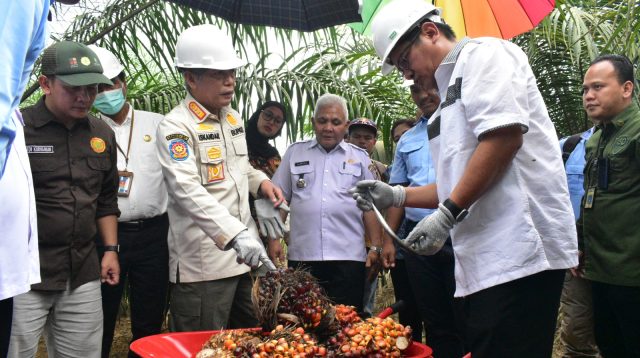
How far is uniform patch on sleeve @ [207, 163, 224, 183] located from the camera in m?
3.20

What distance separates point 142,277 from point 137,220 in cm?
34

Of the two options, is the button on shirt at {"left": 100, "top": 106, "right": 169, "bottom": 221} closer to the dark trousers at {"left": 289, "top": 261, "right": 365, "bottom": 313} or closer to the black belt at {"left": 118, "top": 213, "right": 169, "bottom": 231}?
the black belt at {"left": 118, "top": 213, "right": 169, "bottom": 231}

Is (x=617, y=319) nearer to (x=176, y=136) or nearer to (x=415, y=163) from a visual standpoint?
(x=415, y=163)

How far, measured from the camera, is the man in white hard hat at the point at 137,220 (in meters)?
3.68

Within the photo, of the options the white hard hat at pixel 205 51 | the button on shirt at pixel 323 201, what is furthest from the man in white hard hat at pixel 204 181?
the button on shirt at pixel 323 201

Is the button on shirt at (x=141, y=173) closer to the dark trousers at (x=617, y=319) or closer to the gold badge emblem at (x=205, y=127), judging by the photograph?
the gold badge emblem at (x=205, y=127)

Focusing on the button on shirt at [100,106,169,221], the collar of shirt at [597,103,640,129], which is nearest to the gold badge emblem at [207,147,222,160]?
the button on shirt at [100,106,169,221]

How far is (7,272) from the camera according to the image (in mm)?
1929

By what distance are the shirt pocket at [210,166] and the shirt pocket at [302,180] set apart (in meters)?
1.07

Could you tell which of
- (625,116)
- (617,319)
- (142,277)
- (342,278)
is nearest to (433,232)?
(617,319)

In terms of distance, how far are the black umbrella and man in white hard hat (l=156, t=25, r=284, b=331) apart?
108 centimetres

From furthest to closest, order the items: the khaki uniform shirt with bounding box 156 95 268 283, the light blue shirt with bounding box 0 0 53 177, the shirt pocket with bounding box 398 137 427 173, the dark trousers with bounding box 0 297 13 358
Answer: the shirt pocket with bounding box 398 137 427 173 < the khaki uniform shirt with bounding box 156 95 268 283 < the dark trousers with bounding box 0 297 13 358 < the light blue shirt with bounding box 0 0 53 177

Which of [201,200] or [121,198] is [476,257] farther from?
[121,198]

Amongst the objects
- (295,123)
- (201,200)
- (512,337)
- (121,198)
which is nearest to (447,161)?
(512,337)
